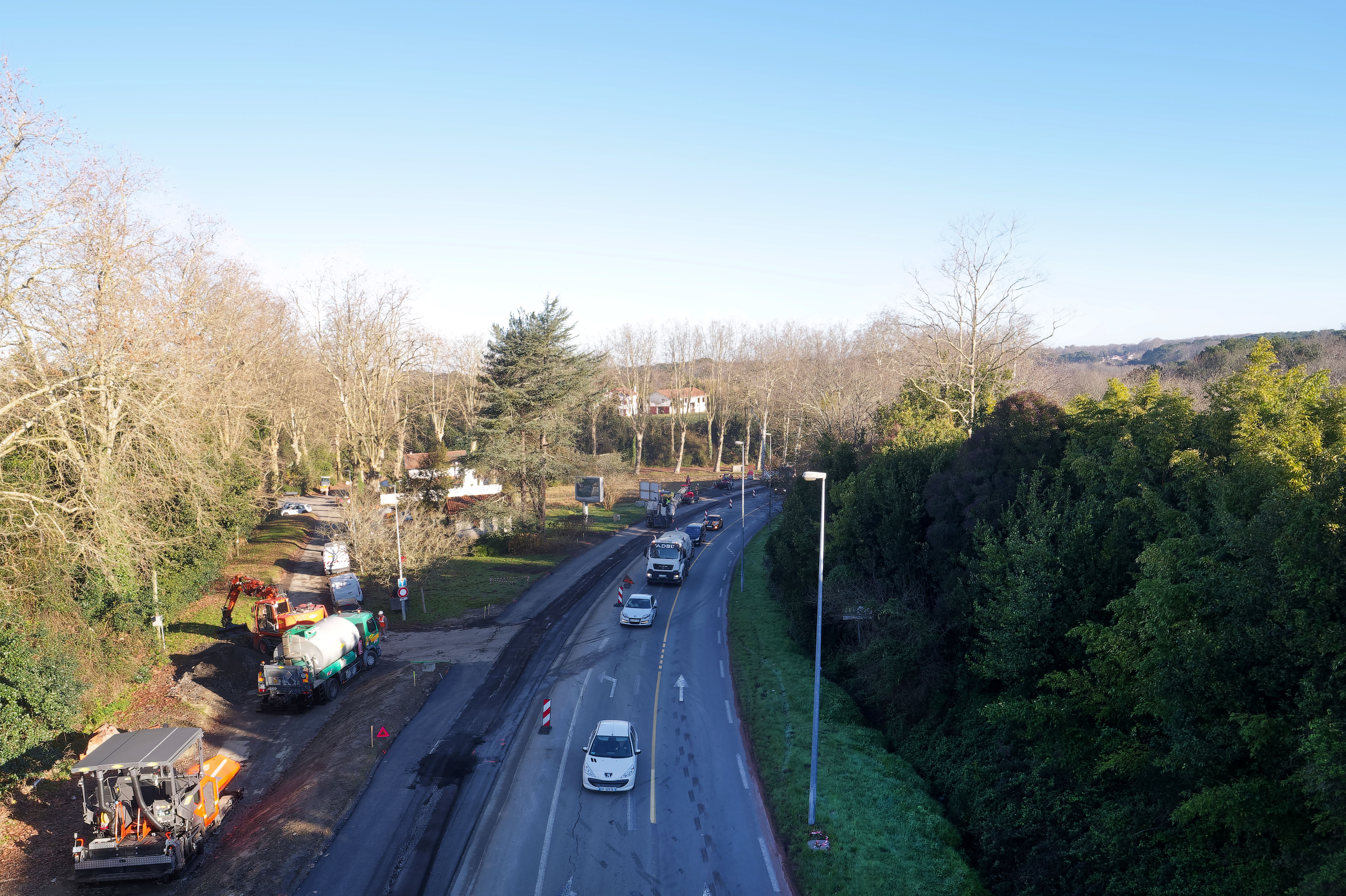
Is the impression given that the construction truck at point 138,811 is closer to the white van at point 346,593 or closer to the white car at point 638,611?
the white car at point 638,611

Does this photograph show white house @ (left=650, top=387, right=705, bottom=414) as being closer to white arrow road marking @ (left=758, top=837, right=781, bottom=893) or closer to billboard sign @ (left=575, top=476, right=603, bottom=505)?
billboard sign @ (left=575, top=476, right=603, bottom=505)

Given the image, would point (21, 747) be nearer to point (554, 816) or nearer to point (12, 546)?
point (12, 546)

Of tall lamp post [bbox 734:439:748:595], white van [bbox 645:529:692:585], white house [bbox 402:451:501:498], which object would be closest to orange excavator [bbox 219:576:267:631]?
white house [bbox 402:451:501:498]

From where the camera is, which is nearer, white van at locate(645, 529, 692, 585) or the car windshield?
the car windshield

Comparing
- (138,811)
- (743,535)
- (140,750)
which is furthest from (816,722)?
(743,535)

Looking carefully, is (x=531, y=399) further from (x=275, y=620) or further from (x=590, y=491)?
(x=275, y=620)
